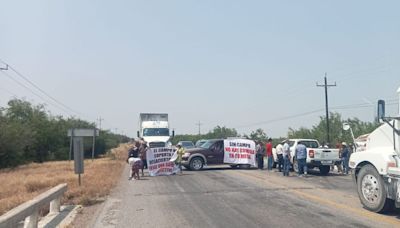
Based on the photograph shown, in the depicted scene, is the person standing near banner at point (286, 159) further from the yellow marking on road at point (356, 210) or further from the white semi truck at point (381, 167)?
the white semi truck at point (381, 167)

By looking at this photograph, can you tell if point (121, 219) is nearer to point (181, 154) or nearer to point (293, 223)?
point (293, 223)

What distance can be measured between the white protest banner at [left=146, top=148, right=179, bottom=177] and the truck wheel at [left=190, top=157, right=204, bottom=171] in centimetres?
275

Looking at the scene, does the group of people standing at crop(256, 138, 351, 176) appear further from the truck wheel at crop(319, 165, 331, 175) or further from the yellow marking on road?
the yellow marking on road

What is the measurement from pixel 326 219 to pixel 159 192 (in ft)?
22.8

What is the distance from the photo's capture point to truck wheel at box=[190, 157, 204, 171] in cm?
2756

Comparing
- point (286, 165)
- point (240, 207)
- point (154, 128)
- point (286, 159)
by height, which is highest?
point (154, 128)

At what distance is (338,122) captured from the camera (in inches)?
2532

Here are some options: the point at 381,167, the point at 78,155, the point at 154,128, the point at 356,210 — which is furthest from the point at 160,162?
the point at 154,128

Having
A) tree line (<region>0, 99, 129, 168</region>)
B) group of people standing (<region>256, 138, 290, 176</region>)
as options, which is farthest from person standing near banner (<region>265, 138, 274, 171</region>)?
tree line (<region>0, 99, 129, 168</region>)

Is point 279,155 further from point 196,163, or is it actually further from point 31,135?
point 31,135

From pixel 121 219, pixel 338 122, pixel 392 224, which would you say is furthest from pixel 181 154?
pixel 338 122

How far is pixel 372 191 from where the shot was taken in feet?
34.2

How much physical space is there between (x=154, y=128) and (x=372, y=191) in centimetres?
3125

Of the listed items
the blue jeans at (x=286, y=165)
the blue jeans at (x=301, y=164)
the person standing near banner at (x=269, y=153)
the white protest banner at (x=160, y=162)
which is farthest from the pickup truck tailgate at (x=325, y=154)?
the white protest banner at (x=160, y=162)
